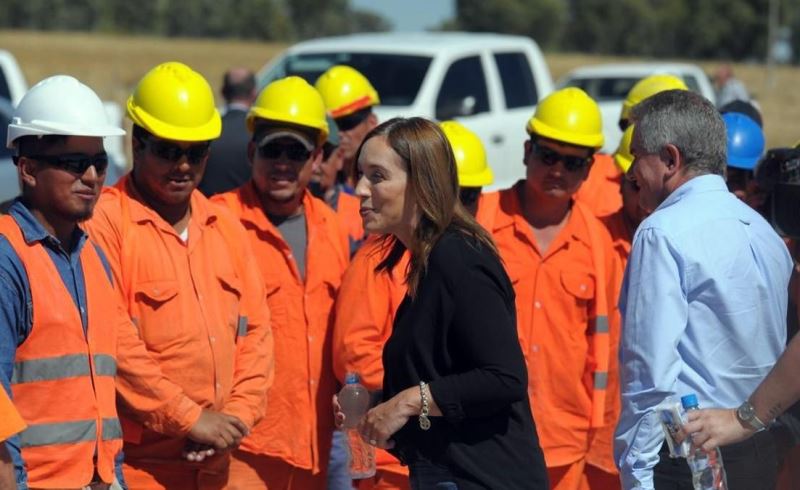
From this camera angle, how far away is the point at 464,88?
44.3ft

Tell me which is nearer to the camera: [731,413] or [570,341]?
[731,413]

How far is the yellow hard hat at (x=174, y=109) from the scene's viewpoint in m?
4.88

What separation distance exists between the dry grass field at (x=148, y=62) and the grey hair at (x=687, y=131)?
88.4 ft

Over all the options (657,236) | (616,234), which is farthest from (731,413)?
(616,234)

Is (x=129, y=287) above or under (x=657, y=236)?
under

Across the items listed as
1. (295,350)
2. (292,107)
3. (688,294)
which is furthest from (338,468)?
(688,294)

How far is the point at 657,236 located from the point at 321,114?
2183 millimetres

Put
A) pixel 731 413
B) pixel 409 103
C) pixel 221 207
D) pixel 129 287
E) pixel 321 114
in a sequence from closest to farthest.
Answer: pixel 731 413 < pixel 129 287 < pixel 221 207 < pixel 321 114 < pixel 409 103

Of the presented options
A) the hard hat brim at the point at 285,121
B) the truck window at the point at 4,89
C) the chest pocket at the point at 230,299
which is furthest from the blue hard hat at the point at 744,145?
the truck window at the point at 4,89

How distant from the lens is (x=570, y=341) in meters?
5.44

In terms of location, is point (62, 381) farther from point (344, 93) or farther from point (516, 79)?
point (516, 79)

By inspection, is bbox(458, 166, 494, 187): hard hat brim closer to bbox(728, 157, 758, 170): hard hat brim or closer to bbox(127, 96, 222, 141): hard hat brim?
bbox(127, 96, 222, 141): hard hat brim

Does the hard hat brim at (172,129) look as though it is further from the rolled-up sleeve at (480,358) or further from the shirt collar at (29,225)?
the rolled-up sleeve at (480,358)

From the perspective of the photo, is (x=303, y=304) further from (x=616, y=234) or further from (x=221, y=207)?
(x=616, y=234)
